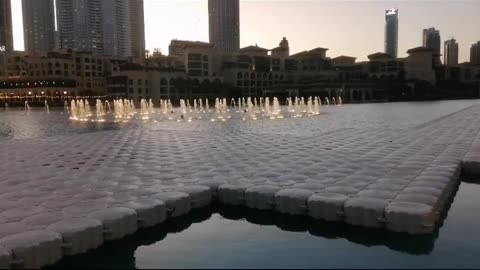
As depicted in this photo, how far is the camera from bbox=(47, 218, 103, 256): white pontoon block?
15.9 ft

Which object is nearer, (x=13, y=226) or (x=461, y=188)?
(x=13, y=226)

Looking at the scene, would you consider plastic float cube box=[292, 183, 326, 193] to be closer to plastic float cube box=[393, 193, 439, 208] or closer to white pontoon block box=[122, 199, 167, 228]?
plastic float cube box=[393, 193, 439, 208]

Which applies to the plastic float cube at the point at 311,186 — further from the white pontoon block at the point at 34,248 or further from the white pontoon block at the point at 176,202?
the white pontoon block at the point at 34,248

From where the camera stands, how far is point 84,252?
16.1ft

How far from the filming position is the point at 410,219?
5312 millimetres

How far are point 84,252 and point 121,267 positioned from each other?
1.69ft

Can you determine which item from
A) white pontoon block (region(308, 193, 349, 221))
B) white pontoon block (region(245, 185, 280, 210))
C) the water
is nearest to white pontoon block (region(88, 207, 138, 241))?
white pontoon block (region(245, 185, 280, 210))

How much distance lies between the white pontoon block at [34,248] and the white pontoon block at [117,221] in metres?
0.61

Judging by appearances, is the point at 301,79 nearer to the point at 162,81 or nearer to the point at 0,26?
the point at 162,81

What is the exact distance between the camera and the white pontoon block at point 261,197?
20.9ft

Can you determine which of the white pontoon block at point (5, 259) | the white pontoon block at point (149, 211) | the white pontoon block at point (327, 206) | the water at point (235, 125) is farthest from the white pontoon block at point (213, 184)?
the water at point (235, 125)

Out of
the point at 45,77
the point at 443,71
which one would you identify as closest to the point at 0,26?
the point at 45,77

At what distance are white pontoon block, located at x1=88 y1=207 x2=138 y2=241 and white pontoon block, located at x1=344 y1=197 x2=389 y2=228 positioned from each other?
8.98ft

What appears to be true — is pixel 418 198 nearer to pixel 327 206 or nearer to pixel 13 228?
pixel 327 206
